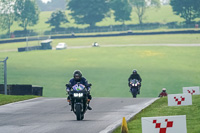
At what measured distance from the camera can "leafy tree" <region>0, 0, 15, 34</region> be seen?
158 meters

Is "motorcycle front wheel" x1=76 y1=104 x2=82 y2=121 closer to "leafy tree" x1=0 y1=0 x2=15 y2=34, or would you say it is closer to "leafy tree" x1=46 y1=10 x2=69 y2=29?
"leafy tree" x1=46 y1=10 x2=69 y2=29

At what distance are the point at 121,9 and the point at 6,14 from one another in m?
36.7

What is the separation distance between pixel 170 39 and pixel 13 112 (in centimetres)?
8136

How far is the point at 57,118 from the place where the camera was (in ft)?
62.8

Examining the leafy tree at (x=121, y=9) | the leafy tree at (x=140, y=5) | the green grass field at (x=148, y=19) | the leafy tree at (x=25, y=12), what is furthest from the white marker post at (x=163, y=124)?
the leafy tree at (x=25, y=12)

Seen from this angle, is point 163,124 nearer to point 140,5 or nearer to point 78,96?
point 78,96

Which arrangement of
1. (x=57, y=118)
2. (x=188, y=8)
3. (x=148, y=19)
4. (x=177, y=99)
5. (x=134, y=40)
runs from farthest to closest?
(x=148, y=19) → (x=188, y=8) → (x=134, y=40) → (x=57, y=118) → (x=177, y=99)

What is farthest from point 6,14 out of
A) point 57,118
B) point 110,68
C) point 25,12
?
point 57,118

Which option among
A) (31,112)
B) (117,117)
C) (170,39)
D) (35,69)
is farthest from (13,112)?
(170,39)

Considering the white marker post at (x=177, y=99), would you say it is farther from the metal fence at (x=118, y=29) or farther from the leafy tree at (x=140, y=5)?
the leafy tree at (x=140, y=5)

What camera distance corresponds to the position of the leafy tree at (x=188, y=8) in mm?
133000

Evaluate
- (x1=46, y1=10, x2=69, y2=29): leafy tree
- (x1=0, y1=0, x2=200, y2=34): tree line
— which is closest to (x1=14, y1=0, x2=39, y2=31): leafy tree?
(x1=0, y1=0, x2=200, y2=34): tree line

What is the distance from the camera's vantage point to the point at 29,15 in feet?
521

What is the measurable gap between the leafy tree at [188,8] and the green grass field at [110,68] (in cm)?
3611
